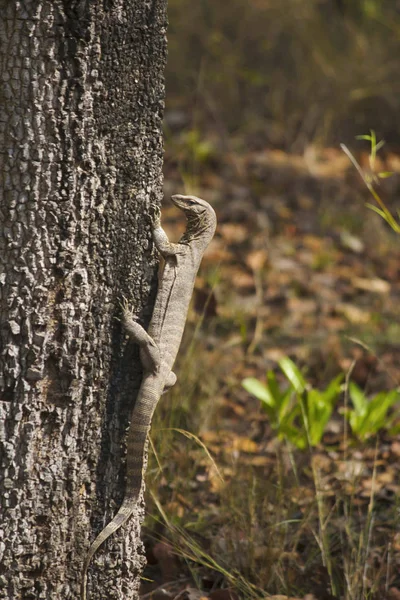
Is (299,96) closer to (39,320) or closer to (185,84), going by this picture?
(185,84)

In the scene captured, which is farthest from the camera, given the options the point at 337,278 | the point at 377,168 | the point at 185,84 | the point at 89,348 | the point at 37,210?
the point at 185,84

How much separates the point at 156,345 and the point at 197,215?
862 mm

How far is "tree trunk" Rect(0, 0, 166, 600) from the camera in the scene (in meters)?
2.49

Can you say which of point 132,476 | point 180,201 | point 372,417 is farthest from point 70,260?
point 372,417

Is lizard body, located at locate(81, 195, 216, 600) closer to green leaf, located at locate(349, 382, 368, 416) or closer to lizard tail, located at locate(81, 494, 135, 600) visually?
lizard tail, located at locate(81, 494, 135, 600)

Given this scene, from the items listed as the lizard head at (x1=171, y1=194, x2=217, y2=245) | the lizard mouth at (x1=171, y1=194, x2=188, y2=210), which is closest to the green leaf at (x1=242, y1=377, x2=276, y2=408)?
the lizard head at (x1=171, y1=194, x2=217, y2=245)

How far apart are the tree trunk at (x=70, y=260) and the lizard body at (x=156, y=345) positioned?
0.04m

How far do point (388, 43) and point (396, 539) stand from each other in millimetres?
7468

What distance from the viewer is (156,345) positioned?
2.98 m

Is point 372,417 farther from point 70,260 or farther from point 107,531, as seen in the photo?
point 70,260

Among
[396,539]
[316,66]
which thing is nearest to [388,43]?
[316,66]

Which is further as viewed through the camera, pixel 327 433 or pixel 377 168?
pixel 377 168

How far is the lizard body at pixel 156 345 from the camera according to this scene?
286 centimetres

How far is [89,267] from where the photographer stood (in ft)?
8.84
